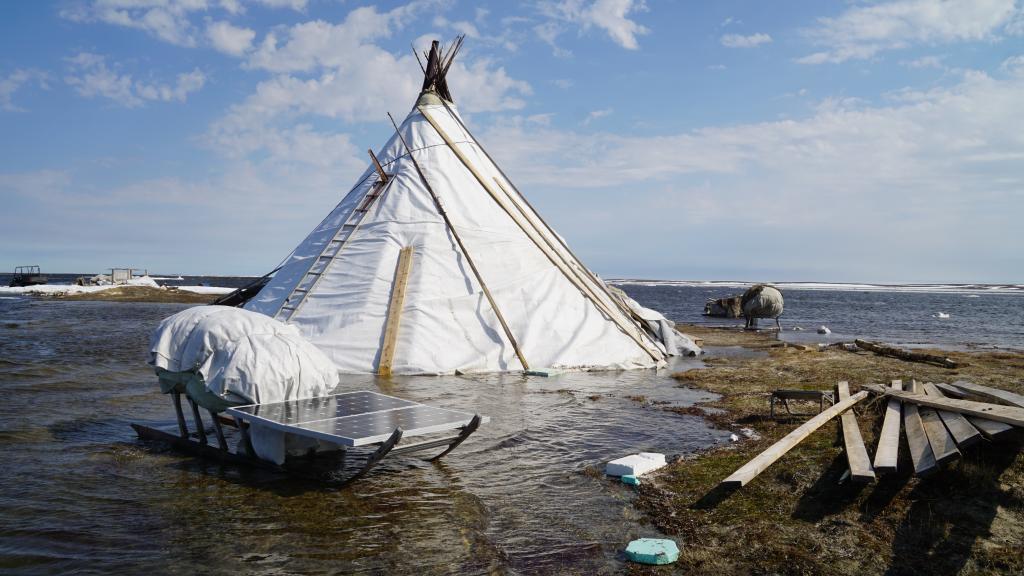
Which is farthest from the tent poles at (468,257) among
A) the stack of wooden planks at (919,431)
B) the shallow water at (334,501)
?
the stack of wooden planks at (919,431)

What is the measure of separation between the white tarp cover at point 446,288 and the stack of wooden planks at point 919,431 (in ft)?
26.0

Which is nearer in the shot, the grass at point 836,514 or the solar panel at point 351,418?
the grass at point 836,514

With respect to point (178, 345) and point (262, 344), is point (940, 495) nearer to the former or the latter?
point (262, 344)

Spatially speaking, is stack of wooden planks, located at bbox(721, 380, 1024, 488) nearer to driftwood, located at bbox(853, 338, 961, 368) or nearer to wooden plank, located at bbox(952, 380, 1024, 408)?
wooden plank, located at bbox(952, 380, 1024, 408)

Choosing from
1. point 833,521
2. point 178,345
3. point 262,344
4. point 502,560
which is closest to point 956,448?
point 833,521

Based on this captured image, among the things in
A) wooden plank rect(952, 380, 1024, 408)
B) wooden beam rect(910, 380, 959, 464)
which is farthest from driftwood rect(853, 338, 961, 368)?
wooden beam rect(910, 380, 959, 464)

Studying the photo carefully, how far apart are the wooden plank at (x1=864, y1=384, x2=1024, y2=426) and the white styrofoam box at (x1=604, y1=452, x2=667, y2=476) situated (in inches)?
121

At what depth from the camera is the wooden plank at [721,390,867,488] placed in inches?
261

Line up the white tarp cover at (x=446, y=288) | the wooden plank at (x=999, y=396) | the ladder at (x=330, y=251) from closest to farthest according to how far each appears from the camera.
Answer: the wooden plank at (x=999, y=396)
the white tarp cover at (x=446, y=288)
the ladder at (x=330, y=251)

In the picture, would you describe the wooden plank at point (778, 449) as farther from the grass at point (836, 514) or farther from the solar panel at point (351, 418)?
the solar panel at point (351, 418)

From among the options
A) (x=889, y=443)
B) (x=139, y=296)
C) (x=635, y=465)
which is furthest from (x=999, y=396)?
Answer: (x=139, y=296)

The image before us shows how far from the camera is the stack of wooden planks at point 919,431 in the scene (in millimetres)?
6348

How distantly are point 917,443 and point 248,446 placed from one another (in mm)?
6923

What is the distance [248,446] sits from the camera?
7.81 metres
